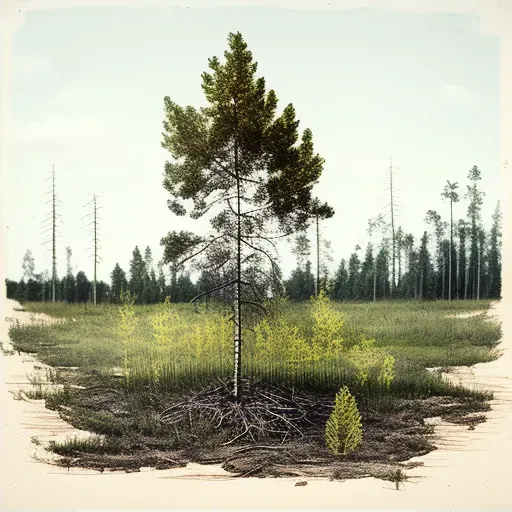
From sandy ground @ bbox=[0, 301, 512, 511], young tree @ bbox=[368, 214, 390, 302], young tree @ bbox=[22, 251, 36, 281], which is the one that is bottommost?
sandy ground @ bbox=[0, 301, 512, 511]

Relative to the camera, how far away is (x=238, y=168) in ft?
15.4

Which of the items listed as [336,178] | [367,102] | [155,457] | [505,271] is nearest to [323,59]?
[367,102]

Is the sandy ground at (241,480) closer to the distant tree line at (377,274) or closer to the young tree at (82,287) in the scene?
the distant tree line at (377,274)

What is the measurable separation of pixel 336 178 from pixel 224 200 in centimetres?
89

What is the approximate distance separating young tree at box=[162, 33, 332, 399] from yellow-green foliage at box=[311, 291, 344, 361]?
0.48 metres

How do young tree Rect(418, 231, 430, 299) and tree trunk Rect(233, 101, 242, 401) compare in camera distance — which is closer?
tree trunk Rect(233, 101, 242, 401)

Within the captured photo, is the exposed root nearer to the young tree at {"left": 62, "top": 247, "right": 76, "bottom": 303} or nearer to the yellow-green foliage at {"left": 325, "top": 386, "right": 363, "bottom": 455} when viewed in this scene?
the yellow-green foliage at {"left": 325, "top": 386, "right": 363, "bottom": 455}

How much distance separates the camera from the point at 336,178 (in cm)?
479

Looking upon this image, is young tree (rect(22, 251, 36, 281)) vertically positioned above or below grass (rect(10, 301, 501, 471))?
above

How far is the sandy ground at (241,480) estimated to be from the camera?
454cm

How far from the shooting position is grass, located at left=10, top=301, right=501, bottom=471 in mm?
4656

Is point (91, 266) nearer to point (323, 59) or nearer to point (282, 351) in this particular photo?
point (282, 351)

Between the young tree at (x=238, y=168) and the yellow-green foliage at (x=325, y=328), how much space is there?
0.48 m

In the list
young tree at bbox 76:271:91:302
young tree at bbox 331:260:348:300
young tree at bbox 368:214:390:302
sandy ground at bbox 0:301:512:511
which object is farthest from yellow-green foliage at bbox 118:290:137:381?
young tree at bbox 368:214:390:302
